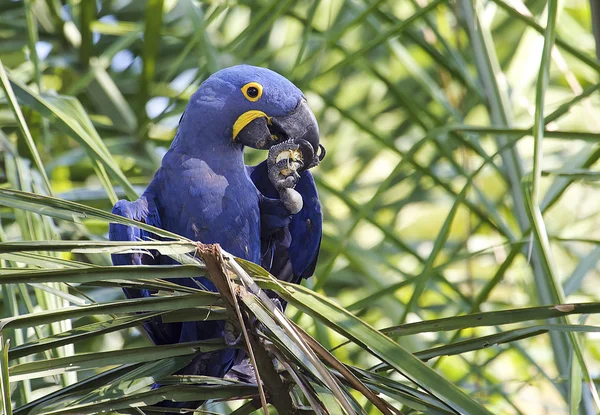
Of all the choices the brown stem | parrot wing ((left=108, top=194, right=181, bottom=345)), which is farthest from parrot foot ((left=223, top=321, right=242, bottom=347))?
parrot wing ((left=108, top=194, right=181, bottom=345))

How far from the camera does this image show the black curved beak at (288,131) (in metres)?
1.50

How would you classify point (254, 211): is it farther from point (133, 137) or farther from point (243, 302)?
point (133, 137)

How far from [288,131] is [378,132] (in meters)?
0.62

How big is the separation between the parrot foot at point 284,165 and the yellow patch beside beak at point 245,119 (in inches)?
3.4

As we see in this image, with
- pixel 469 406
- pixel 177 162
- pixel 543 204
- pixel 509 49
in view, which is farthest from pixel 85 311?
pixel 509 49

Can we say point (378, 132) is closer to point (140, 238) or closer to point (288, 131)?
point (288, 131)

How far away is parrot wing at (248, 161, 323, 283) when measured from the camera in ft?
5.32

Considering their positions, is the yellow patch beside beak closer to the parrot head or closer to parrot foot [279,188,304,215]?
the parrot head

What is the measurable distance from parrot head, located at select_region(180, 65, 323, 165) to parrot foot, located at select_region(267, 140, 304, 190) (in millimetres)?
36

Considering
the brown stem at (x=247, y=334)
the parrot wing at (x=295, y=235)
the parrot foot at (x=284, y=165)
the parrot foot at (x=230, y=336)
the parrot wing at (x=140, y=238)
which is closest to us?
the brown stem at (x=247, y=334)

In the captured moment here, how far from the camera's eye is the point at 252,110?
4.99 feet

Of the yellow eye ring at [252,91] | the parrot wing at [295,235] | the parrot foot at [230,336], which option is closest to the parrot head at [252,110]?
the yellow eye ring at [252,91]

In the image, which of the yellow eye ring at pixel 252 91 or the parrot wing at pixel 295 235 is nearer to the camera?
the yellow eye ring at pixel 252 91

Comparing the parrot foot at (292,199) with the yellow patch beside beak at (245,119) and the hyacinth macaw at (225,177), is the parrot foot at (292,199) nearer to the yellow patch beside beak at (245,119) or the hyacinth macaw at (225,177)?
the hyacinth macaw at (225,177)
